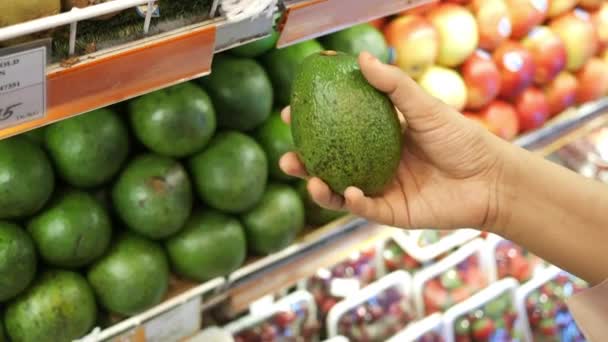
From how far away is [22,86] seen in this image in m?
0.76

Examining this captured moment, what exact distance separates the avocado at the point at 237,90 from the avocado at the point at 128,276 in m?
0.34

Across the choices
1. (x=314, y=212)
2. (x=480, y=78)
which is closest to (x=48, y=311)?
(x=314, y=212)

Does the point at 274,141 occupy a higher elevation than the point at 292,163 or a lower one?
lower

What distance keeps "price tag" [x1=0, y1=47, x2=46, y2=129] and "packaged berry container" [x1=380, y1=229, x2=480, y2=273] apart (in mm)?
1277

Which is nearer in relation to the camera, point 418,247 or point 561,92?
point 418,247

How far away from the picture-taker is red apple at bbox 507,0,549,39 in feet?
6.44

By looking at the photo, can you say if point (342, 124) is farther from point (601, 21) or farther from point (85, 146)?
point (601, 21)

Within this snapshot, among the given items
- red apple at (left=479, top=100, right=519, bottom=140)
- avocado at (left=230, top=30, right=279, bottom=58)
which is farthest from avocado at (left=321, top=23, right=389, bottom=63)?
red apple at (left=479, top=100, right=519, bottom=140)

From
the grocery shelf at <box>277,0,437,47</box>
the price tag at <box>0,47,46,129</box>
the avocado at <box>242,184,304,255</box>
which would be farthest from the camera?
the avocado at <box>242,184,304,255</box>

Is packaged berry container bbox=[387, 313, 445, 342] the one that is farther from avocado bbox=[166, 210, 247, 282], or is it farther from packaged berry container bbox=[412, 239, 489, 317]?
avocado bbox=[166, 210, 247, 282]

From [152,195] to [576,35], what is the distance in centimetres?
160

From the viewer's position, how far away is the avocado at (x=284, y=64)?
1472 mm

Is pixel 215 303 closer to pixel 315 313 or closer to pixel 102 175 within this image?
pixel 315 313

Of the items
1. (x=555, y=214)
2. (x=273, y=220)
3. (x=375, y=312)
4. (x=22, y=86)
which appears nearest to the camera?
(x=22, y=86)
